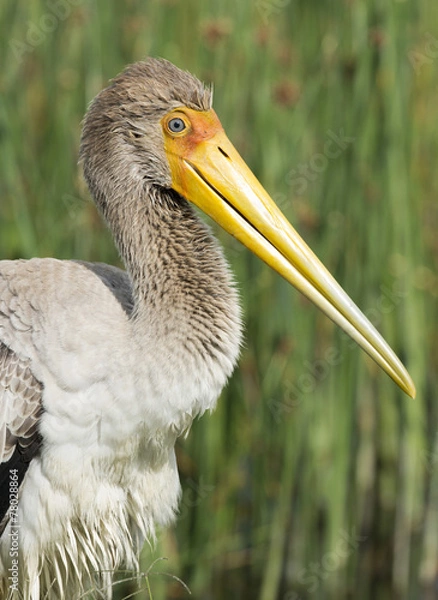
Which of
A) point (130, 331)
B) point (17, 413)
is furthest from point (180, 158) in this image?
point (17, 413)

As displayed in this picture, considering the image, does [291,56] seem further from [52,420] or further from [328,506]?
[52,420]

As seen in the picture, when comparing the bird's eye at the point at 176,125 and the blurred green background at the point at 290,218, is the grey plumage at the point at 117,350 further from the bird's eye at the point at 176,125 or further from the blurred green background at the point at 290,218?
the blurred green background at the point at 290,218

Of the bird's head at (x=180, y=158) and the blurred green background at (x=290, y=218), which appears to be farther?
the blurred green background at (x=290, y=218)

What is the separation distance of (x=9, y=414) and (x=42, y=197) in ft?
6.05

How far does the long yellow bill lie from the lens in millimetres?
3311

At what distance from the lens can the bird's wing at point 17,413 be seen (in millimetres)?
3180

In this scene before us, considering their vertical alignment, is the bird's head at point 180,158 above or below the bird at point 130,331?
above

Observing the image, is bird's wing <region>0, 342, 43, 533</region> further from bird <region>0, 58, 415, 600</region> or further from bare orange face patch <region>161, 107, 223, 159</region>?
bare orange face patch <region>161, 107, 223, 159</region>

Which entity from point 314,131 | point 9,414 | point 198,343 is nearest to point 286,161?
point 314,131

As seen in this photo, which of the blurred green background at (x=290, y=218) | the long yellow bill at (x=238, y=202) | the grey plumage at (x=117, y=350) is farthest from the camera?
the blurred green background at (x=290, y=218)

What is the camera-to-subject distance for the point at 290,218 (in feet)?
16.0

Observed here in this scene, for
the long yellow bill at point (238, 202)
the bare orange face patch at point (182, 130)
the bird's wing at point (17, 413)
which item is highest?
the bare orange face patch at point (182, 130)

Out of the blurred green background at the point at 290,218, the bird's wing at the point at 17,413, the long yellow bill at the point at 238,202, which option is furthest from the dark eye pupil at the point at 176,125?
the blurred green background at the point at 290,218

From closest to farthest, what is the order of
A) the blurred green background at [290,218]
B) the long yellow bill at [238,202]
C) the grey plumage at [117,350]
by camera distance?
the grey plumage at [117,350], the long yellow bill at [238,202], the blurred green background at [290,218]
